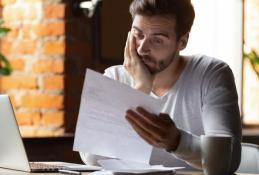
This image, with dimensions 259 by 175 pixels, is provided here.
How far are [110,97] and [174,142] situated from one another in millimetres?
219

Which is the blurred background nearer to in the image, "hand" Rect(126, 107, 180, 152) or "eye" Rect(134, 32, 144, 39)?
"eye" Rect(134, 32, 144, 39)

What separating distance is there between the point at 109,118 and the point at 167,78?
49 cm

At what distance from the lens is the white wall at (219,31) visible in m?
3.68

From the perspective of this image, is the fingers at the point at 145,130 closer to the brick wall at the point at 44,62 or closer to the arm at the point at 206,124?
the arm at the point at 206,124

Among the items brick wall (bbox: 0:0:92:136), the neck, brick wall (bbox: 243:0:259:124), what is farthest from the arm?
brick wall (bbox: 243:0:259:124)

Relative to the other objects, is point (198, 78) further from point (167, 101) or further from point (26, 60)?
point (26, 60)

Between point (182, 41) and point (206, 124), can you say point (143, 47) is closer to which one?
point (182, 41)

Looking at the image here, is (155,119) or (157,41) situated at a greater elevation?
(157,41)

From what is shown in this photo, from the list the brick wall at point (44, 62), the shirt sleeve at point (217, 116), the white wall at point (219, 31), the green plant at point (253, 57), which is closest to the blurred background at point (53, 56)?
the brick wall at point (44, 62)

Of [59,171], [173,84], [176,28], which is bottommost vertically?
[59,171]

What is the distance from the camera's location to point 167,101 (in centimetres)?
219

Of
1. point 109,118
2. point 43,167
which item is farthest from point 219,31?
point 109,118

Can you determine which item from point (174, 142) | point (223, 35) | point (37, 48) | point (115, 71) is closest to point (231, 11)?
point (223, 35)

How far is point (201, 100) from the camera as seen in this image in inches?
84.5
